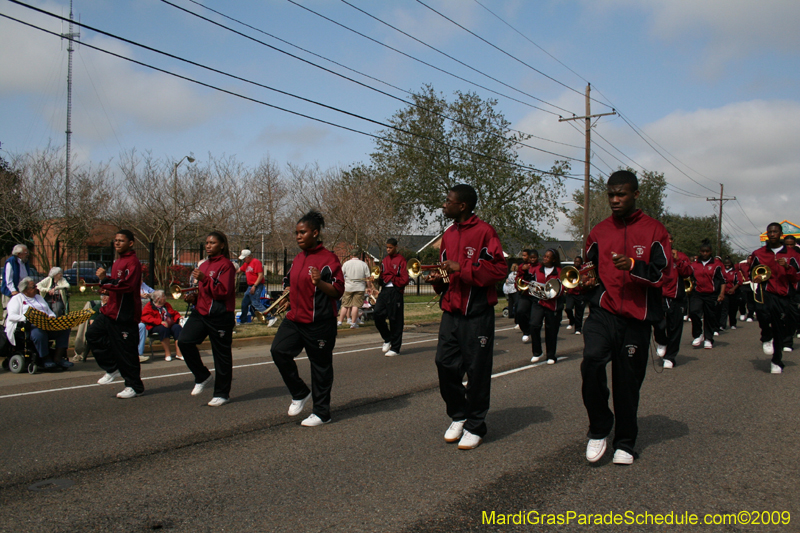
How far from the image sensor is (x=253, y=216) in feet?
111

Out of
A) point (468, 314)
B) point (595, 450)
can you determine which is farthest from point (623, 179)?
point (595, 450)

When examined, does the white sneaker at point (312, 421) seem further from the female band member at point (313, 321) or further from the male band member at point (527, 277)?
the male band member at point (527, 277)

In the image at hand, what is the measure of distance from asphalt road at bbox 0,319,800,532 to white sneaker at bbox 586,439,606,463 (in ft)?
0.50

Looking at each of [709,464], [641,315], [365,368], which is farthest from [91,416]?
[709,464]

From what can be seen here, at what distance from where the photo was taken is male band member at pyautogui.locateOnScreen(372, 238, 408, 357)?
1077 centimetres

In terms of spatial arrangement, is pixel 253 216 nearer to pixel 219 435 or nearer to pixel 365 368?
pixel 365 368

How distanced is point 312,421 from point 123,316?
295cm

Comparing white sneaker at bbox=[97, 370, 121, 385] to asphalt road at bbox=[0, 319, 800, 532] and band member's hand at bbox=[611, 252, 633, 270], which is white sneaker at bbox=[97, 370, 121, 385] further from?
band member's hand at bbox=[611, 252, 633, 270]

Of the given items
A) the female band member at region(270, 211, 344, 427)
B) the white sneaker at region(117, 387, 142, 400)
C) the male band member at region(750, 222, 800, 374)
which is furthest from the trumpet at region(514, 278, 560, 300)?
the white sneaker at region(117, 387, 142, 400)

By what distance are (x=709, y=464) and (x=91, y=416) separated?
5.76m

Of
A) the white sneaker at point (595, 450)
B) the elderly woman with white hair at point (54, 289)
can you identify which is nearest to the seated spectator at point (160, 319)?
the elderly woman with white hair at point (54, 289)

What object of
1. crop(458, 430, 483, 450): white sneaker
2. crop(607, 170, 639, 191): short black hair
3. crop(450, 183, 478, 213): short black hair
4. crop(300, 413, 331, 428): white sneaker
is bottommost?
crop(300, 413, 331, 428): white sneaker

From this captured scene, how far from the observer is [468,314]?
4.89m

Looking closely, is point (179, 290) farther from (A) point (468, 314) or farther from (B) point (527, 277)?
(B) point (527, 277)
